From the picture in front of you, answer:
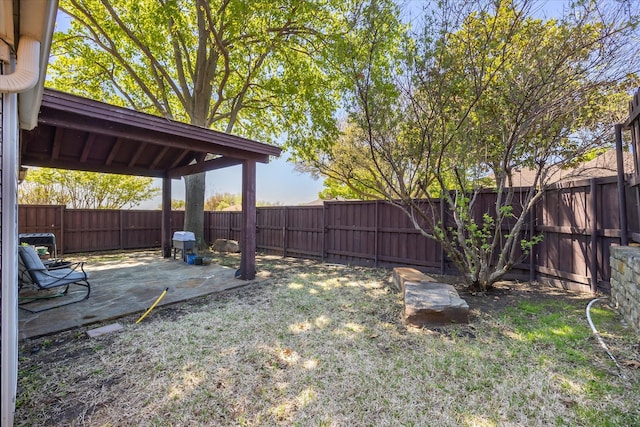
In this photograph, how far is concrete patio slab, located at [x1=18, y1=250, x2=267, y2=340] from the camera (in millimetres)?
3299

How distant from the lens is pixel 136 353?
2617mm

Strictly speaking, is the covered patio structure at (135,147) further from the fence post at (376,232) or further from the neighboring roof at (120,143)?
the fence post at (376,232)

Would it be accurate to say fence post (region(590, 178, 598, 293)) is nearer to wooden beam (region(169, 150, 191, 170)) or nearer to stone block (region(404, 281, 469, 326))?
stone block (region(404, 281, 469, 326))

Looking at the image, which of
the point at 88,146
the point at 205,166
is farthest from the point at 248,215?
the point at 88,146

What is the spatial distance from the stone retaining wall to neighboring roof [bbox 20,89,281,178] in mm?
5055

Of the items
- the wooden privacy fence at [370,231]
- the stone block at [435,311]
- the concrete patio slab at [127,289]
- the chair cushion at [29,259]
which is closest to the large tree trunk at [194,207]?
the wooden privacy fence at [370,231]

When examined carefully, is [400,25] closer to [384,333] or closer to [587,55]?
[587,55]

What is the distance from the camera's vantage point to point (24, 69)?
1614mm

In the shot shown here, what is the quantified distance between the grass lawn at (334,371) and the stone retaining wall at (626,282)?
0.16m

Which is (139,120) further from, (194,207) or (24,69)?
(194,207)

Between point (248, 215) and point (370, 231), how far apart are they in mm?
3085

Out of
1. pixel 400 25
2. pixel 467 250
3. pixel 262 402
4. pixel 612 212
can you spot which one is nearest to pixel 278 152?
pixel 400 25

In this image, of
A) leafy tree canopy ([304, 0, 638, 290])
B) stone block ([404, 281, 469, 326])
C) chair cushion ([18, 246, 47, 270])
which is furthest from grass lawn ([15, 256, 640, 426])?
leafy tree canopy ([304, 0, 638, 290])

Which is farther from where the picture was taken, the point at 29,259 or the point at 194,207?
the point at 194,207
